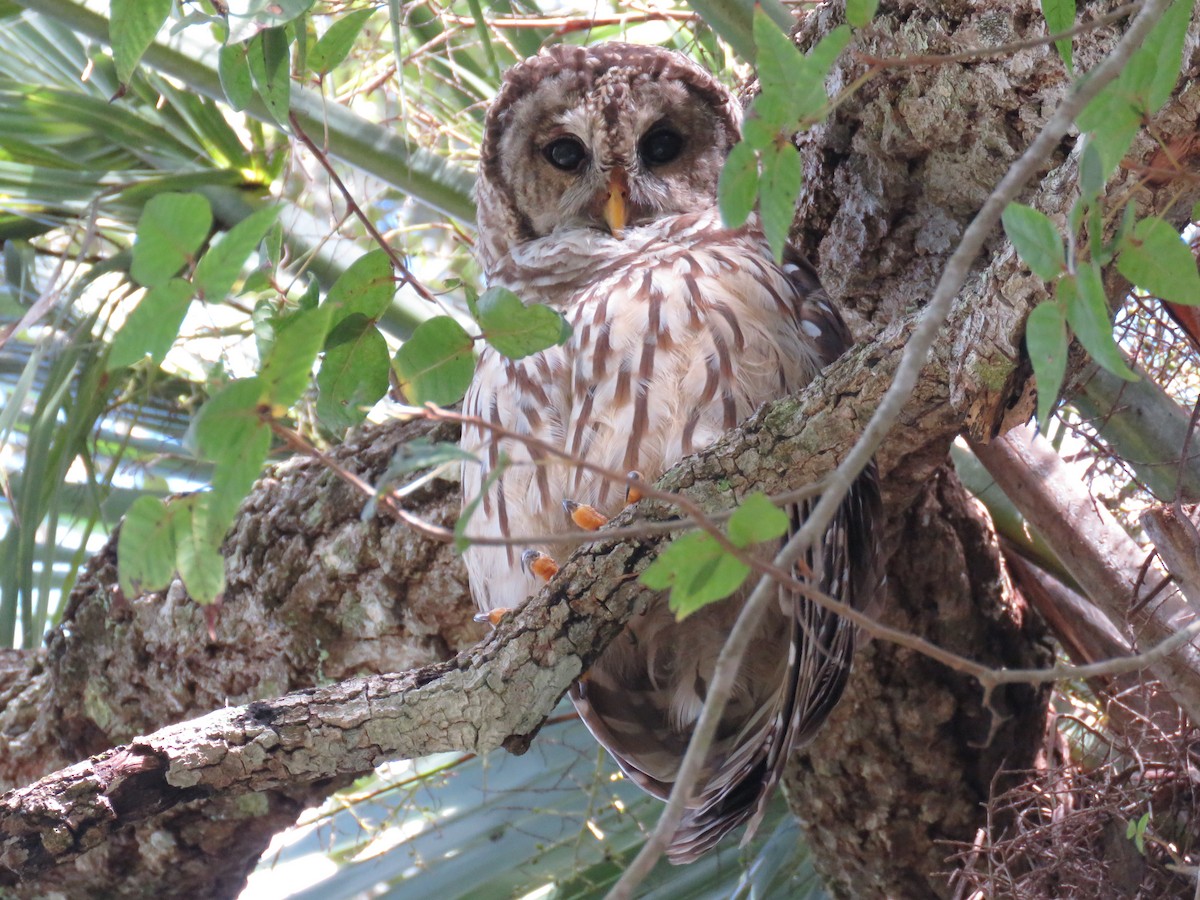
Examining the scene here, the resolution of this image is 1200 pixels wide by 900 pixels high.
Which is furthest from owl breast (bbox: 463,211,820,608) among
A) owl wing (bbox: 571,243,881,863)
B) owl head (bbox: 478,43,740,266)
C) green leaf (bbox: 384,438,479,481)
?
green leaf (bbox: 384,438,479,481)

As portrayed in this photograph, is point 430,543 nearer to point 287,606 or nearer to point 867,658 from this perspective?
point 287,606

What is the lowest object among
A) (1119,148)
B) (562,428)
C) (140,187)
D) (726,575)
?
(726,575)

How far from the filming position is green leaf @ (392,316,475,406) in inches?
51.0

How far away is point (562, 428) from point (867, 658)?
0.96 m

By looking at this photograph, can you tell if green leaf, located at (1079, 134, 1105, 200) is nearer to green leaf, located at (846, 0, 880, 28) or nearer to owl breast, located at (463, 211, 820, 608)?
green leaf, located at (846, 0, 880, 28)

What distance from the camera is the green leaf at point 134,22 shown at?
125 centimetres

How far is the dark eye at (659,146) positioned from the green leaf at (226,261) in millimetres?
1800

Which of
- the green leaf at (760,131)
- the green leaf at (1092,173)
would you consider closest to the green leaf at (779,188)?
the green leaf at (760,131)

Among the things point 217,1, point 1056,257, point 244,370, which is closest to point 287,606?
point 244,370

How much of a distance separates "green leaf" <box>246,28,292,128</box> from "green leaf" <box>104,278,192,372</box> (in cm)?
47

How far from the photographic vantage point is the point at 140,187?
3014mm

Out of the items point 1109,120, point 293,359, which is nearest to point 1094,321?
point 1109,120

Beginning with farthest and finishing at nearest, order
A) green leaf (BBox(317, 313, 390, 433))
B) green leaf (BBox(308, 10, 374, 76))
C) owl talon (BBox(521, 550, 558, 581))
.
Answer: owl talon (BBox(521, 550, 558, 581)), green leaf (BBox(308, 10, 374, 76)), green leaf (BBox(317, 313, 390, 433))

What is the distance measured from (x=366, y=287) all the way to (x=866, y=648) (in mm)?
1737
